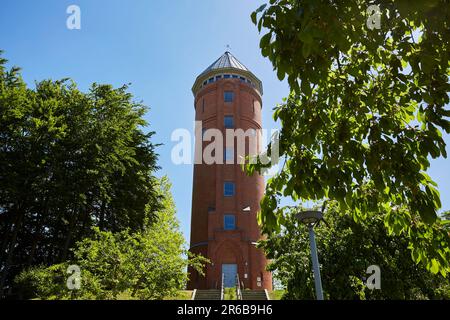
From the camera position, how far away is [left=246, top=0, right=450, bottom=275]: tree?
283 centimetres

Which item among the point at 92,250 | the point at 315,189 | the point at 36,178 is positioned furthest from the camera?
the point at 36,178

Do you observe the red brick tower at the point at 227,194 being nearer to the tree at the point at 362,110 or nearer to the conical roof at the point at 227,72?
the conical roof at the point at 227,72

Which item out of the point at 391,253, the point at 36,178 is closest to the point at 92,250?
the point at 36,178

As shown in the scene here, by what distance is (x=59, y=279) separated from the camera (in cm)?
1758

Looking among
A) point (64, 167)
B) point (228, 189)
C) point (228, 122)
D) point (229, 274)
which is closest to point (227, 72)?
point (228, 122)

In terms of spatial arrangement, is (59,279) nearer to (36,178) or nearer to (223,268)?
(36,178)

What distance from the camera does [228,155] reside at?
121 ft

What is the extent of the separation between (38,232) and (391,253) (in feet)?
72.1

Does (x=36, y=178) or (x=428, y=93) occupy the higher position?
(x=36, y=178)

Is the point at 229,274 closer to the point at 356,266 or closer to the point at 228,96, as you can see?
the point at 228,96

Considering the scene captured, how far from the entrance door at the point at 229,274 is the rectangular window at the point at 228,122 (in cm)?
1469

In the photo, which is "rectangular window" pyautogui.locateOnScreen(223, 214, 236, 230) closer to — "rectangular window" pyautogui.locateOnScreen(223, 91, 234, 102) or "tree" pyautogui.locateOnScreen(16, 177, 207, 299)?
"rectangular window" pyautogui.locateOnScreen(223, 91, 234, 102)

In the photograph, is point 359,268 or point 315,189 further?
point 359,268

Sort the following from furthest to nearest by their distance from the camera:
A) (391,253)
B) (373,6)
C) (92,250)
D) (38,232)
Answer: (38,232) < (92,250) < (391,253) < (373,6)
